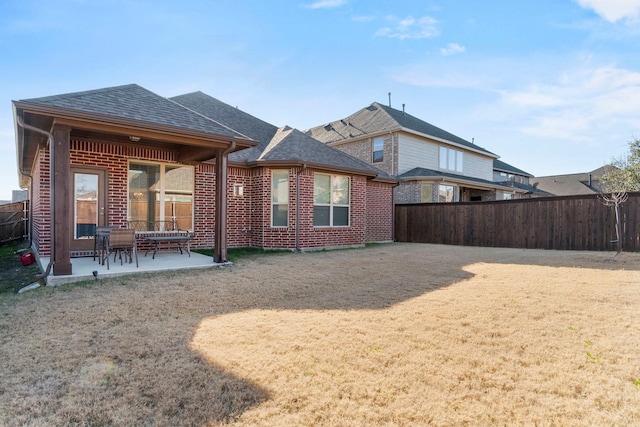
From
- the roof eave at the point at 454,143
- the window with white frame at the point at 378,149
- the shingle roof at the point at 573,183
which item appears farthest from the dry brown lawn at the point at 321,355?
the shingle roof at the point at 573,183

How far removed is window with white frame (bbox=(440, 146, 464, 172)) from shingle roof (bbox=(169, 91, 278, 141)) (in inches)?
449

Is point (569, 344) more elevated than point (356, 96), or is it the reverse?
point (356, 96)

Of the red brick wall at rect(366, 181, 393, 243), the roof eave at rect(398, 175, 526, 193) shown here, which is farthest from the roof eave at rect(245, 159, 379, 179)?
the roof eave at rect(398, 175, 526, 193)

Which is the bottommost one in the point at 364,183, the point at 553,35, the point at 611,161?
the point at 364,183

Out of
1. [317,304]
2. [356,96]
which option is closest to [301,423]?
[317,304]

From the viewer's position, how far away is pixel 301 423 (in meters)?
2.01

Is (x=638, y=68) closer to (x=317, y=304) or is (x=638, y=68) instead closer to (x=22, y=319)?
(x=317, y=304)

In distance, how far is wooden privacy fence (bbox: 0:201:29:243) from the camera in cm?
1374

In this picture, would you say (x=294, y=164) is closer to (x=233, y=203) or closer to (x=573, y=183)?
(x=233, y=203)

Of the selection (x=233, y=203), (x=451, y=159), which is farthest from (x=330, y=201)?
(x=451, y=159)

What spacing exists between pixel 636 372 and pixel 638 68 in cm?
1523

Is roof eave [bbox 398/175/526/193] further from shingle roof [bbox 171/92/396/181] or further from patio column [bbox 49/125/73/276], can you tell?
patio column [bbox 49/125/73/276]

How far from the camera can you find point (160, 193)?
30.1 ft

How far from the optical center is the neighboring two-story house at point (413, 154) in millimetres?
18219
